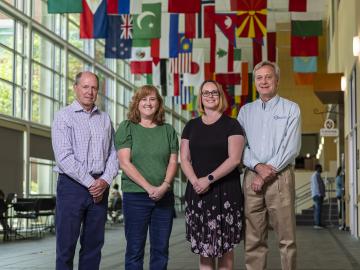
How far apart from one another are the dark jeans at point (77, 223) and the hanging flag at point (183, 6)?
30.0 feet

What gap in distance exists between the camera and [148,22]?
50.5 feet

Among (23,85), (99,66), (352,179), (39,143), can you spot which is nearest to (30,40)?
(23,85)

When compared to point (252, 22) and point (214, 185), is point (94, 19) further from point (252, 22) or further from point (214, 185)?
point (214, 185)

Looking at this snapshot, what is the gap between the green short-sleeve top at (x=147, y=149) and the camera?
4.88 m

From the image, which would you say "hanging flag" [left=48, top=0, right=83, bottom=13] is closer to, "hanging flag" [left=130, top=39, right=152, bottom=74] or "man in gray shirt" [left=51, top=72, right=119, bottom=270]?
"hanging flag" [left=130, top=39, right=152, bottom=74]

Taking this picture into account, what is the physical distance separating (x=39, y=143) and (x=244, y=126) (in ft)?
52.9

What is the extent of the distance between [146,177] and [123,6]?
974cm

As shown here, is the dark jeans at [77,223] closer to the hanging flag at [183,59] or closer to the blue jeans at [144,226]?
the blue jeans at [144,226]

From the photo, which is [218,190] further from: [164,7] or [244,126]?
[164,7]

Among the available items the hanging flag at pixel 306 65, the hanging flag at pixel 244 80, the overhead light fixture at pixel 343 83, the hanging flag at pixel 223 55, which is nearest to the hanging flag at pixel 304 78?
the hanging flag at pixel 306 65

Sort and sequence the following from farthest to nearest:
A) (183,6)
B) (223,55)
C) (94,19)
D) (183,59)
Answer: (223,55), (183,59), (94,19), (183,6)

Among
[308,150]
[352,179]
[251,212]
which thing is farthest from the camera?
[308,150]

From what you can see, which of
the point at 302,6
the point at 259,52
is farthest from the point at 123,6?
the point at 259,52

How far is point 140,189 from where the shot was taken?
4.85 metres
